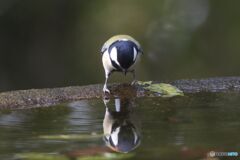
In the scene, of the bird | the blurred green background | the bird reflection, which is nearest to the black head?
the bird

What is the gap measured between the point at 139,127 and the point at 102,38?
7.59 metres

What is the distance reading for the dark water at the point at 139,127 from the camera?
3197 mm

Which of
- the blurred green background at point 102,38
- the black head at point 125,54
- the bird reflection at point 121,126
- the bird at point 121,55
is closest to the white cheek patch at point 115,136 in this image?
the bird reflection at point 121,126

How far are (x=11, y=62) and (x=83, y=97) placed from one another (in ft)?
21.6

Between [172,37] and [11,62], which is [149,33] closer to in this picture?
[172,37]

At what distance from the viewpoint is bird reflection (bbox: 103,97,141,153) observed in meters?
3.34

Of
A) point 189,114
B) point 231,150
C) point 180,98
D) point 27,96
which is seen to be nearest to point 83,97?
point 27,96

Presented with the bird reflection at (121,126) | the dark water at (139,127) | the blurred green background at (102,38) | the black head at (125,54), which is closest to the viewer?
the dark water at (139,127)

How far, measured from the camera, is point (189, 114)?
4.03 m

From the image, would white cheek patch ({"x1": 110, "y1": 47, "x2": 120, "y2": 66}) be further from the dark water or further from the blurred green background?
the blurred green background

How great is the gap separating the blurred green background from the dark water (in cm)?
618

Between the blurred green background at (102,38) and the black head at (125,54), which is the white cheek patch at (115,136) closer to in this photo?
the black head at (125,54)

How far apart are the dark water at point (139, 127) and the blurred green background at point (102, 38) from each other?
618 centimetres

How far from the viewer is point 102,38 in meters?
11.2
